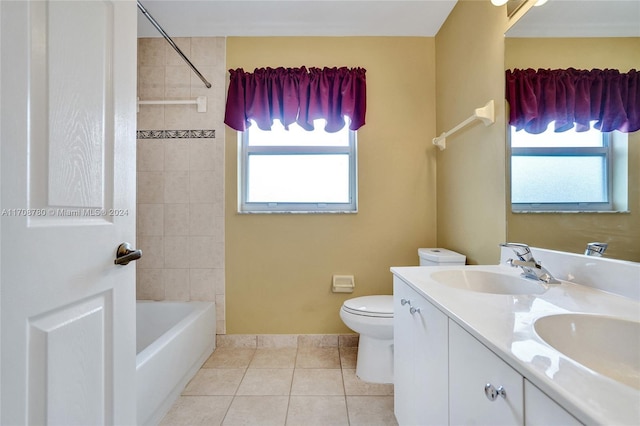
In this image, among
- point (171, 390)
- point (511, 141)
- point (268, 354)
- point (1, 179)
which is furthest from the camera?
point (268, 354)

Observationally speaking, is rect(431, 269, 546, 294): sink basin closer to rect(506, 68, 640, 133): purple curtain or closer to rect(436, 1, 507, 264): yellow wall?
rect(436, 1, 507, 264): yellow wall

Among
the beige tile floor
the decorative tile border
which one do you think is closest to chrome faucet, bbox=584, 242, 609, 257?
the beige tile floor

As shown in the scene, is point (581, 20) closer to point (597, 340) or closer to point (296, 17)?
point (597, 340)

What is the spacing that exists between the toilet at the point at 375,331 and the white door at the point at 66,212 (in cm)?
108

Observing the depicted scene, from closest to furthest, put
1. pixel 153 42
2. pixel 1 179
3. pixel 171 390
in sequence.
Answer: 1. pixel 1 179
2. pixel 171 390
3. pixel 153 42

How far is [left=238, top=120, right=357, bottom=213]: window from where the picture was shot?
2037 mm

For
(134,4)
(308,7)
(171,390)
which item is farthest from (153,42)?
(171,390)

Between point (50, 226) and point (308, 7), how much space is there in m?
1.90

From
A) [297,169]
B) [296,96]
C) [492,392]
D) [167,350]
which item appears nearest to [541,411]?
[492,392]

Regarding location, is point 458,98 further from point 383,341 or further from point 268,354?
point 268,354

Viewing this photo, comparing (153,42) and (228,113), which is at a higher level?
(153,42)

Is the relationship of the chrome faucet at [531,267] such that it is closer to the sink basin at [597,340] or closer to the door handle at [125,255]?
the sink basin at [597,340]

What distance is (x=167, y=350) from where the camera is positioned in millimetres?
1318

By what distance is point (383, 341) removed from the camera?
1.50 metres
